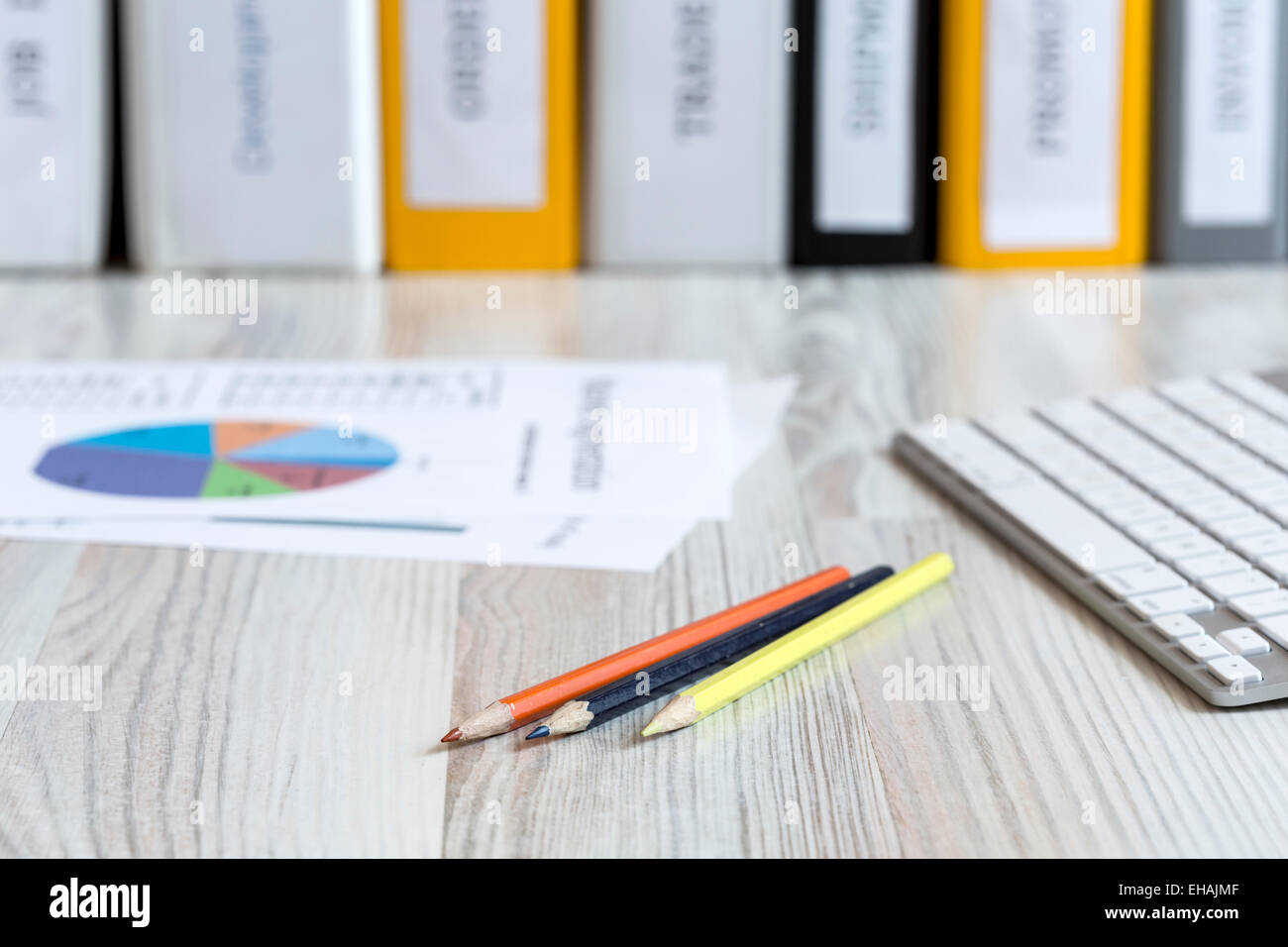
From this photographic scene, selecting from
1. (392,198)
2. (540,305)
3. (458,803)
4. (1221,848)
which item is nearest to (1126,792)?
(1221,848)

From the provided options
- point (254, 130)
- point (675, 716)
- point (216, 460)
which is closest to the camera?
point (675, 716)

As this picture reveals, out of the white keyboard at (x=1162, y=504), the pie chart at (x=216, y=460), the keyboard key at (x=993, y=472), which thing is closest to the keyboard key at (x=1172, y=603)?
the white keyboard at (x=1162, y=504)

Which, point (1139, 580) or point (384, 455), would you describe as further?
point (384, 455)

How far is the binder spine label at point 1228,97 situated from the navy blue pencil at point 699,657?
592 millimetres

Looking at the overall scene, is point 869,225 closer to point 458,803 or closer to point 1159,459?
point 1159,459

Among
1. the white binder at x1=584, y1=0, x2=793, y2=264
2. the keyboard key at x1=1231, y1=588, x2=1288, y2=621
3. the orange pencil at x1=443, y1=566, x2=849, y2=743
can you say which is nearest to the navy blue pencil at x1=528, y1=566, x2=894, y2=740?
the orange pencil at x1=443, y1=566, x2=849, y2=743

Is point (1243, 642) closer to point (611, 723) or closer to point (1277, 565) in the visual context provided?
point (1277, 565)

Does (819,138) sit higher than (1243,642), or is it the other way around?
(819,138)

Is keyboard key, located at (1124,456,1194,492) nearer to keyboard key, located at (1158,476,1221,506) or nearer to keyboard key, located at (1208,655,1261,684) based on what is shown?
keyboard key, located at (1158,476,1221,506)

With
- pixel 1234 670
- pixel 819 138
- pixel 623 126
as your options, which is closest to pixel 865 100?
pixel 819 138

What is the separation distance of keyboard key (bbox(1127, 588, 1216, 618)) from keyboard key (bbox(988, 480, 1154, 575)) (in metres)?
0.02

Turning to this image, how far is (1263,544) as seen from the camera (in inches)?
17.3

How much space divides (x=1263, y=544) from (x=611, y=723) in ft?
0.72

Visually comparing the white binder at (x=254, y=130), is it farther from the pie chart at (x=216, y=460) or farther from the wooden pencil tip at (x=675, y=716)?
the wooden pencil tip at (x=675, y=716)
